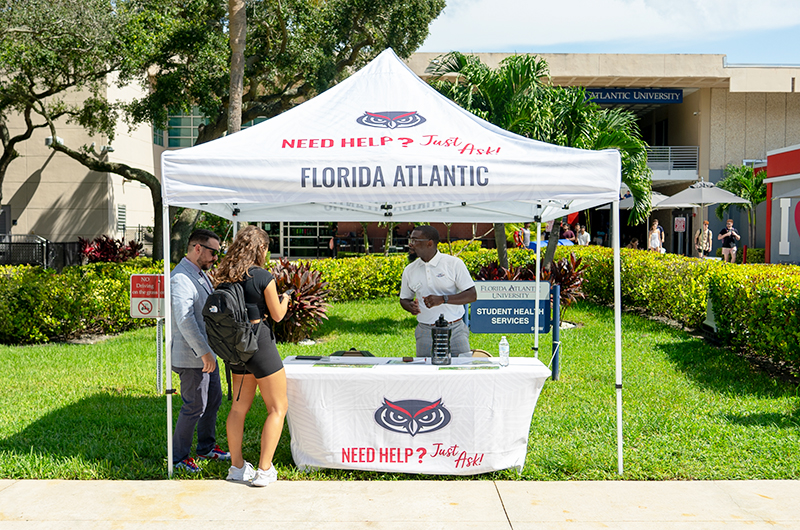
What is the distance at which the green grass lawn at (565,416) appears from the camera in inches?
203

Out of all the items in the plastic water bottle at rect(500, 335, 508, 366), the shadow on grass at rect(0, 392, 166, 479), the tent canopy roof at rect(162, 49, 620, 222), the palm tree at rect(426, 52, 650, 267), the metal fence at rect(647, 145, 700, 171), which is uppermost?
the metal fence at rect(647, 145, 700, 171)

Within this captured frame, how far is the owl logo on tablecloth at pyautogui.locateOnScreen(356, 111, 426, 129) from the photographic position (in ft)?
17.7

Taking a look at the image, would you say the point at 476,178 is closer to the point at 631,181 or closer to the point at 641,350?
the point at 641,350

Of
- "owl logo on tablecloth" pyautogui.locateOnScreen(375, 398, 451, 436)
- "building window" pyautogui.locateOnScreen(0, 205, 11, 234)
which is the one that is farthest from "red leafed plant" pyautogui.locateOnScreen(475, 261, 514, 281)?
"building window" pyautogui.locateOnScreen(0, 205, 11, 234)

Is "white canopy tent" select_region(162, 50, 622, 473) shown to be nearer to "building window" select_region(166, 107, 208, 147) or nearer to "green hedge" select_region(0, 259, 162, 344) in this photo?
"green hedge" select_region(0, 259, 162, 344)

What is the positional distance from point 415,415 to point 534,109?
26.9 feet

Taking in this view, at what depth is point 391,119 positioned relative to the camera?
18.0 ft

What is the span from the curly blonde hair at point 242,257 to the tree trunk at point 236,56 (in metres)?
7.20

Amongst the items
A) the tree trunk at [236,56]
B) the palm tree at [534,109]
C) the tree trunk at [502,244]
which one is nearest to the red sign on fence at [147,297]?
the tree trunk at [236,56]

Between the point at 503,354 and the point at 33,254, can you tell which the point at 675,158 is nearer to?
the point at 33,254
